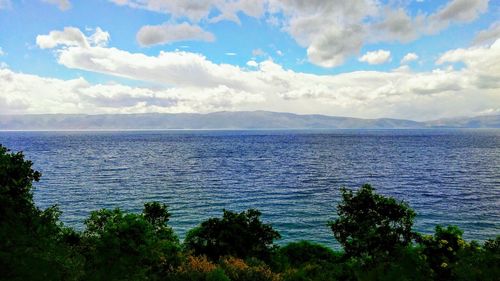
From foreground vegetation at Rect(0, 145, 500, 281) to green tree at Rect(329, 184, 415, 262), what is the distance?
61 millimetres

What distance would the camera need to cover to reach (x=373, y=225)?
24.0 m

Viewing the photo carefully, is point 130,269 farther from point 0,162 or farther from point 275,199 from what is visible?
point 275,199

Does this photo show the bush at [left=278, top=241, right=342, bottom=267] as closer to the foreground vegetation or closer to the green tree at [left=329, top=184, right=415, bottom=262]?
the foreground vegetation

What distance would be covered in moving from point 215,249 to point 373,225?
11620 mm

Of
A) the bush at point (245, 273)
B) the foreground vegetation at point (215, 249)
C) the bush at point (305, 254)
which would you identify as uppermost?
the foreground vegetation at point (215, 249)

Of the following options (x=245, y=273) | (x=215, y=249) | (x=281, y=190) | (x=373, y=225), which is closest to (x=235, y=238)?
(x=215, y=249)

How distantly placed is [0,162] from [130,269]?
7325 mm

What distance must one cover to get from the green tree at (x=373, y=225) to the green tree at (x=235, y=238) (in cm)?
628

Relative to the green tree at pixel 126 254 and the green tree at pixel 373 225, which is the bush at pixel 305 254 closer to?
the green tree at pixel 373 225

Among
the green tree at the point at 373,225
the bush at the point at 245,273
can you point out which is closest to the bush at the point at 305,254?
the green tree at the point at 373,225

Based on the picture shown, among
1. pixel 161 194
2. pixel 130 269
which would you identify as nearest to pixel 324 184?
pixel 161 194

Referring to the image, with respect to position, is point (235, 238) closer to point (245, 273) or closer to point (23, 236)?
point (245, 273)

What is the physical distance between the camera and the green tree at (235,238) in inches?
1118

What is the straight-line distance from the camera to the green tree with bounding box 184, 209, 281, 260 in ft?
93.1
